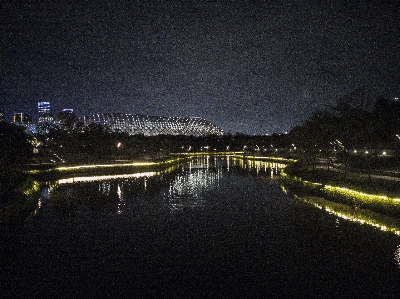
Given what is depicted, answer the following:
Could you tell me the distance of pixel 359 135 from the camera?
→ 20438 millimetres

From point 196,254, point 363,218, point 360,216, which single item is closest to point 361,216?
point 360,216

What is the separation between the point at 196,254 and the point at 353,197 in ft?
26.6

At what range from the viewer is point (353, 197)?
1474 cm

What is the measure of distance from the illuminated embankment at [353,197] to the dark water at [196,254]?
1460mm

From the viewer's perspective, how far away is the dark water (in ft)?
22.8

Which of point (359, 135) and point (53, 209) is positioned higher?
point (359, 135)

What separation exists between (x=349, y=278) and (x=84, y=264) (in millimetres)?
5215

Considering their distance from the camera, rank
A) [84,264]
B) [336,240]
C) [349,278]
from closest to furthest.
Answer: [349,278] < [84,264] < [336,240]

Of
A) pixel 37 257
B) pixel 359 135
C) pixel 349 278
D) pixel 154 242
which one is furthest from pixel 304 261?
pixel 359 135

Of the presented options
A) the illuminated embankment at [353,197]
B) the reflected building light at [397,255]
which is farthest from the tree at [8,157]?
the reflected building light at [397,255]

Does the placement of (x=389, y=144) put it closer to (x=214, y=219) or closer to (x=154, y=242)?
(x=214, y=219)

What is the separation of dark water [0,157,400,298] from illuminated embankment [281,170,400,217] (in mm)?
1460

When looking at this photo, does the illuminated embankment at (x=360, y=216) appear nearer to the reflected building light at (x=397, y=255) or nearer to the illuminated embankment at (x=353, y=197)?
the illuminated embankment at (x=353, y=197)

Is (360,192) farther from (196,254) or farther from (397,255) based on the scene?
(196,254)
